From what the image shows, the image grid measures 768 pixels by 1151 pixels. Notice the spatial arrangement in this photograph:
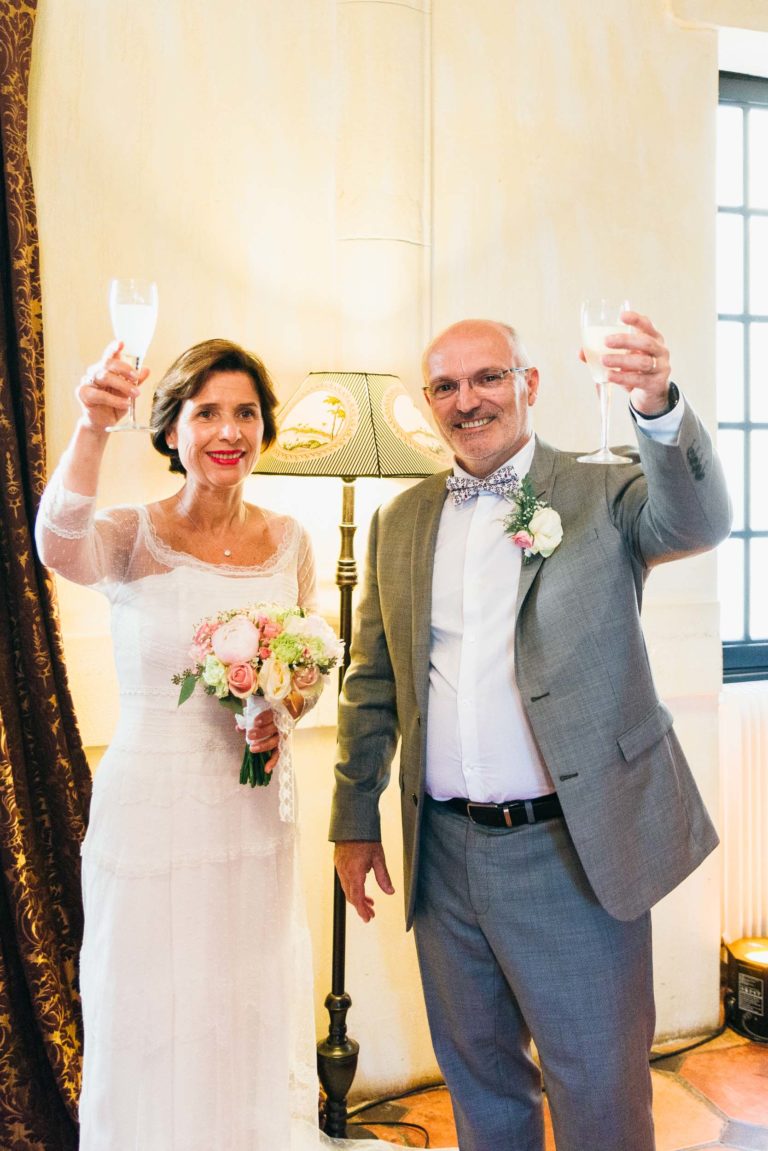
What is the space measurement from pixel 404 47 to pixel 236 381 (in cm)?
142

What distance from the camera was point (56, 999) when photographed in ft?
8.55

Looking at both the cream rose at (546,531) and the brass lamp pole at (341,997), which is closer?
the cream rose at (546,531)

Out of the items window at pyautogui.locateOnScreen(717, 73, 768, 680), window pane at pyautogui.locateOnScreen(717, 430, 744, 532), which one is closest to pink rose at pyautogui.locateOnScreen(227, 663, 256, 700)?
window at pyautogui.locateOnScreen(717, 73, 768, 680)

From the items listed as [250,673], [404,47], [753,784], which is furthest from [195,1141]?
[404,47]

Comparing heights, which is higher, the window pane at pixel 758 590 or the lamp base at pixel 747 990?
the window pane at pixel 758 590

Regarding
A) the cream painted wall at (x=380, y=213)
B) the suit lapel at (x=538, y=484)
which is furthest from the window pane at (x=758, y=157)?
the suit lapel at (x=538, y=484)

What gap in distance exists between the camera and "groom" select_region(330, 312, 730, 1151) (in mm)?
2027

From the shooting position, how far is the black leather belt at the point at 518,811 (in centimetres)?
209

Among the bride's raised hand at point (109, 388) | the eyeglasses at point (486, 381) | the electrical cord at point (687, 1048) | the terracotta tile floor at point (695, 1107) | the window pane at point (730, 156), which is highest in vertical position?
the window pane at point (730, 156)

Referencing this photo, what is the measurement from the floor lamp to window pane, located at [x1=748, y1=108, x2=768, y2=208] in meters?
1.99

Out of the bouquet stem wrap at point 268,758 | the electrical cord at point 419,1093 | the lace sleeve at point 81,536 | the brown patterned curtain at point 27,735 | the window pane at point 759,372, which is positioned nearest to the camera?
the lace sleeve at point 81,536

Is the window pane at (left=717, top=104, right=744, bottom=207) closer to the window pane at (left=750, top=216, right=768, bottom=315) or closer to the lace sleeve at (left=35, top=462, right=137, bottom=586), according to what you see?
the window pane at (left=750, top=216, right=768, bottom=315)

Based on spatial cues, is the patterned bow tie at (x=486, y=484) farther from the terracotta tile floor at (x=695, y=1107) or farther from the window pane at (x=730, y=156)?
the window pane at (x=730, y=156)

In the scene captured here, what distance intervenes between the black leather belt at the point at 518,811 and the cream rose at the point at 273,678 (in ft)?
1.48
